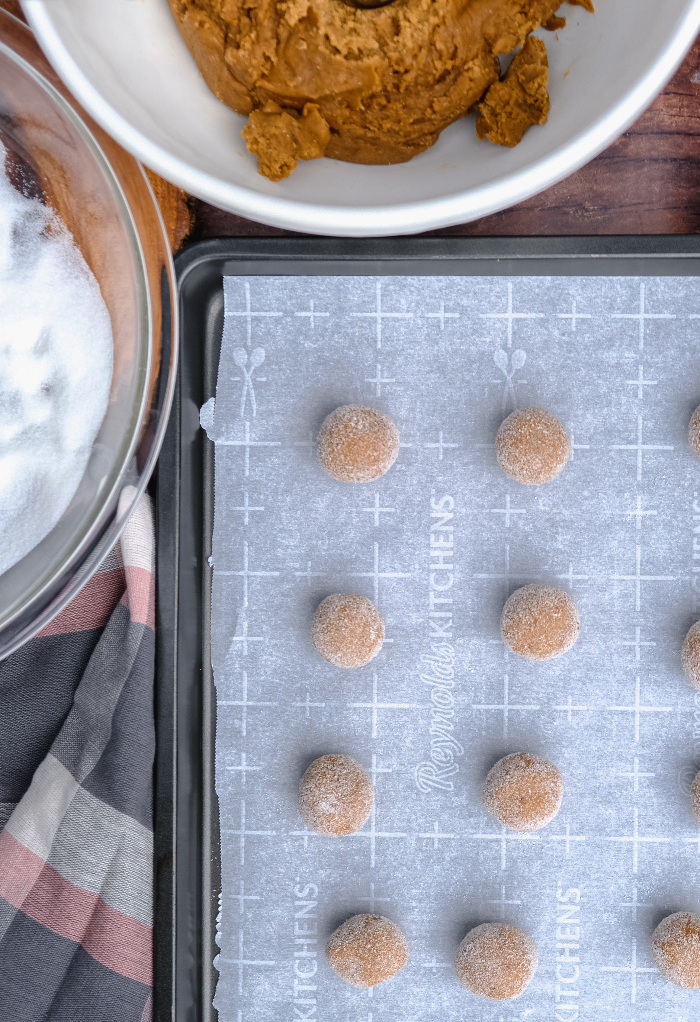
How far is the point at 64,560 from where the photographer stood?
62 cm

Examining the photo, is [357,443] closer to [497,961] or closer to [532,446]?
[532,446]

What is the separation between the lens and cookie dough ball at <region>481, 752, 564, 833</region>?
68 centimetres

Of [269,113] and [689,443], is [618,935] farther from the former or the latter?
[269,113]

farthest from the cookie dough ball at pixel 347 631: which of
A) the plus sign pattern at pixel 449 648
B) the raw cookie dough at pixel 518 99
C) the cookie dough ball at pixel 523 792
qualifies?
the raw cookie dough at pixel 518 99

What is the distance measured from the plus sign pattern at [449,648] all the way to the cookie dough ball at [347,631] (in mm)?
26

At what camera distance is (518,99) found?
0.53 m

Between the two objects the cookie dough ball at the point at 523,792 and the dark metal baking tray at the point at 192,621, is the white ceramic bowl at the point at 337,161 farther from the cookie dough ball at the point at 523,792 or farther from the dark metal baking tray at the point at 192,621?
the cookie dough ball at the point at 523,792

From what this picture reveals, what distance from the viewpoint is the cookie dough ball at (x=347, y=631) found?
0.69 meters

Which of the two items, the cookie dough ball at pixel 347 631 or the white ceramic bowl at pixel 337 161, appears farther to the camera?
the cookie dough ball at pixel 347 631

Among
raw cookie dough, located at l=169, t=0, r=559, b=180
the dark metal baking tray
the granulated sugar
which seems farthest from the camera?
the dark metal baking tray

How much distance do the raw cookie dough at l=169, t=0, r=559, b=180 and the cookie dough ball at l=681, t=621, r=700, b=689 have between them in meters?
0.44

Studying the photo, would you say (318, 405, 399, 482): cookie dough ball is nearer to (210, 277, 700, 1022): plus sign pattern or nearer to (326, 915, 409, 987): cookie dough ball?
(210, 277, 700, 1022): plus sign pattern

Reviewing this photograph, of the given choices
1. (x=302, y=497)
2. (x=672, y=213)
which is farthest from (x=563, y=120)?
(x=302, y=497)

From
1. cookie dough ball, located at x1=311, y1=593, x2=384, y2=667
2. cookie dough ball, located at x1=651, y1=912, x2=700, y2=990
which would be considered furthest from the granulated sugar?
cookie dough ball, located at x1=651, y1=912, x2=700, y2=990
